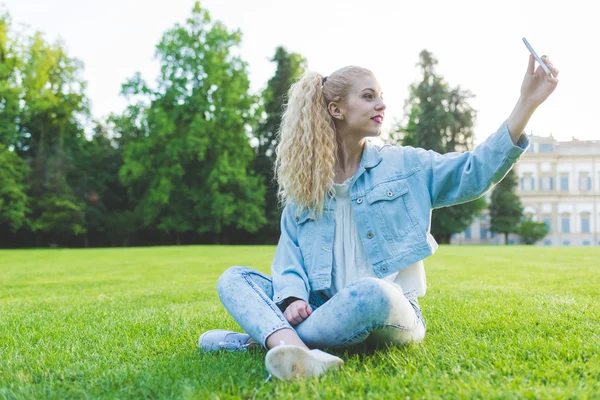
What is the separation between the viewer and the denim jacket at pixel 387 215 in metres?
2.56

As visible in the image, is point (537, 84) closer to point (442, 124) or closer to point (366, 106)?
point (366, 106)

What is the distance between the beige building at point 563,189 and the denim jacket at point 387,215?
4720cm

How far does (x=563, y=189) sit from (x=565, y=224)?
114 inches

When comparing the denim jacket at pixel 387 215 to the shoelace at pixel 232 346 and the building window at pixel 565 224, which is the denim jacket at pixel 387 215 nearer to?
the shoelace at pixel 232 346

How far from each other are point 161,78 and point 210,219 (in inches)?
298

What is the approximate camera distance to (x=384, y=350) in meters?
2.50

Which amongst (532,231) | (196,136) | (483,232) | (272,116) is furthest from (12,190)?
(483,232)

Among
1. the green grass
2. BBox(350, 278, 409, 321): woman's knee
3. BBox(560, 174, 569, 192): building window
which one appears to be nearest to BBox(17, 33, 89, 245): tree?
the green grass

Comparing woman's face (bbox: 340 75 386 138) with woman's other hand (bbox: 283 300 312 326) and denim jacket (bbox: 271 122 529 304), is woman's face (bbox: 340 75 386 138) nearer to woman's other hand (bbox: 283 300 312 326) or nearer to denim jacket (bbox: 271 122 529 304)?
denim jacket (bbox: 271 122 529 304)

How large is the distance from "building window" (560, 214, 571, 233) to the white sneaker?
49596 millimetres

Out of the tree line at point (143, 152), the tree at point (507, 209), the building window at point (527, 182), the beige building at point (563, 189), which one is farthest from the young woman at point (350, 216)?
the building window at point (527, 182)

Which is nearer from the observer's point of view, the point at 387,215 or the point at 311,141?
the point at 387,215

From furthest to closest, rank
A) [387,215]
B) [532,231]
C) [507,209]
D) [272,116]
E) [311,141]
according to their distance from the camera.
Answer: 1. [507,209]
2. [532,231]
3. [272,116]
4. [311,141]
5. [387,215]

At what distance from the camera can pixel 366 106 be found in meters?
2.74
